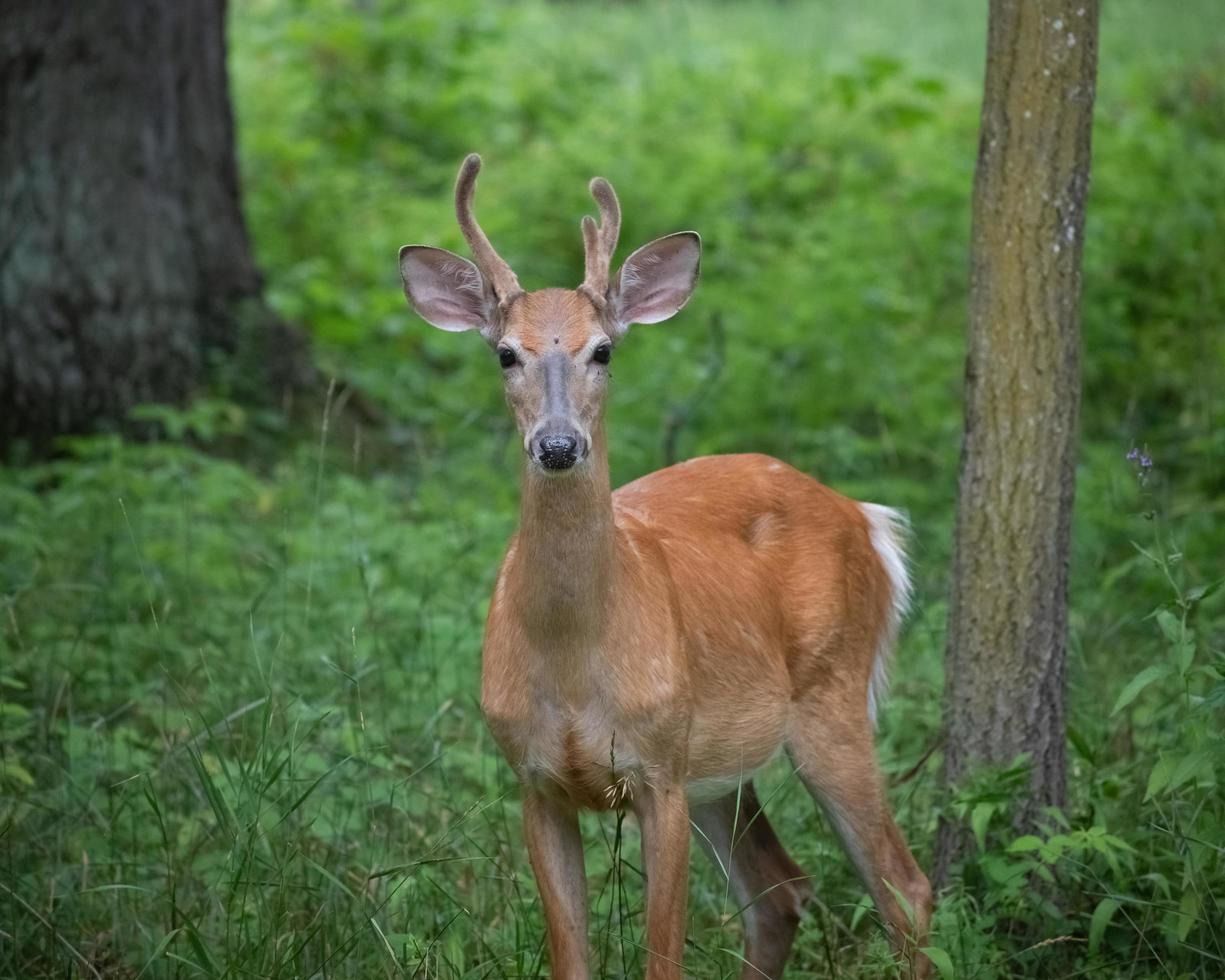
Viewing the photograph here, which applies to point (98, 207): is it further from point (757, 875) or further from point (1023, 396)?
point (1023, 396)

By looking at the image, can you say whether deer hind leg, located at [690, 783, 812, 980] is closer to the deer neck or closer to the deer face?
the deer neck

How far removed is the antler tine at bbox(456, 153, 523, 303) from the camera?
4039 millimetres

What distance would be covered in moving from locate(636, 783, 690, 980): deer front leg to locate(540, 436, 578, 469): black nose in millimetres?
798

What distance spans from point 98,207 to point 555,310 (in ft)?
14.1

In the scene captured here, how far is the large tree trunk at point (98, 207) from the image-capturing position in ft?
24.4

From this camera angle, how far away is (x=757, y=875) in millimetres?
4574

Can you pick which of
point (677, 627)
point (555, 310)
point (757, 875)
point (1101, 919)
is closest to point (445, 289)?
point (555, 310)

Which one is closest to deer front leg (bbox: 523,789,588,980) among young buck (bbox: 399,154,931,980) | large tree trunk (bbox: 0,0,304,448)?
young buck (bbox: 399,154,931,980)

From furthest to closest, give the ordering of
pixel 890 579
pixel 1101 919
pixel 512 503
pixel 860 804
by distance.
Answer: pixel 512 503 < pixel 890 579 < pixel 860 804 < pixel 1101 919

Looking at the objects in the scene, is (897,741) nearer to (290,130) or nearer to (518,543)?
(518,543)

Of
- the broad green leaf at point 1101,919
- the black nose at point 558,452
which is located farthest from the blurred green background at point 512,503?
the black nose at point 558,452

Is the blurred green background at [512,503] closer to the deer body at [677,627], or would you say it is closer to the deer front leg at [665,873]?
the deer front leg at [665,873]

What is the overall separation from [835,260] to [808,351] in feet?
2.90

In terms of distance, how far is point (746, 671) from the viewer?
170 inches
